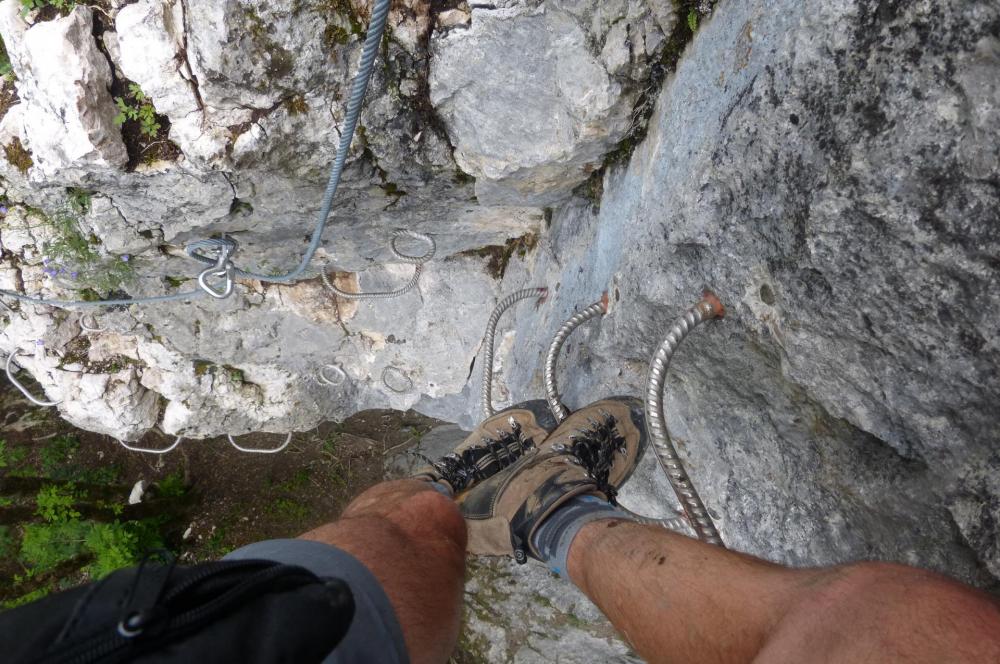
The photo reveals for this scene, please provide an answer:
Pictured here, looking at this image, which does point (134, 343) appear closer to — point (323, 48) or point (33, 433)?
point (33, 433)

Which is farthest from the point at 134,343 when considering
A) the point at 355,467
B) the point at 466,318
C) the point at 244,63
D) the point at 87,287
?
the point at 244,63

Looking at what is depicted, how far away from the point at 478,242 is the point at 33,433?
5.04m

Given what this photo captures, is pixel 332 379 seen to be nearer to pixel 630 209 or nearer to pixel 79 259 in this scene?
pixel 79 259

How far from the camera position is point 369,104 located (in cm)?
246

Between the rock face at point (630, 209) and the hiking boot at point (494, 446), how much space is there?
0.26m

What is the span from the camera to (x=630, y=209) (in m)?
2.29

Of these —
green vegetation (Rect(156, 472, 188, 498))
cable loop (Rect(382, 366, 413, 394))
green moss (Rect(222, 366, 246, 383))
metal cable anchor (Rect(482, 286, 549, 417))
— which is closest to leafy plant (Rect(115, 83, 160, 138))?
metal cable anchor (Rect(482, 286, 549, 417))

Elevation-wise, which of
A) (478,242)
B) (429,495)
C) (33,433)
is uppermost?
(478,242)

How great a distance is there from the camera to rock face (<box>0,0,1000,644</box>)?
1160 mm

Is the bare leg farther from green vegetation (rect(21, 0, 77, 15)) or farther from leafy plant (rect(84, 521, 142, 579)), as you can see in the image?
leafy plant (rect(84, 521, 142, 579))

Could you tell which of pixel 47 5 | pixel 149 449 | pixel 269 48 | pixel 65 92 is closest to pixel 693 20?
pixel 269 48

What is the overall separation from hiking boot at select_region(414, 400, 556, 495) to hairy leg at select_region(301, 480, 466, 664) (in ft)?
1.05

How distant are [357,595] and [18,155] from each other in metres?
2.94

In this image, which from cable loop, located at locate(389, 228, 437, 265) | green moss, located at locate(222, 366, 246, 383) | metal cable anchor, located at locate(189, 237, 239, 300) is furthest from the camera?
green moss, located at locate(222, 366, 246, 383)
